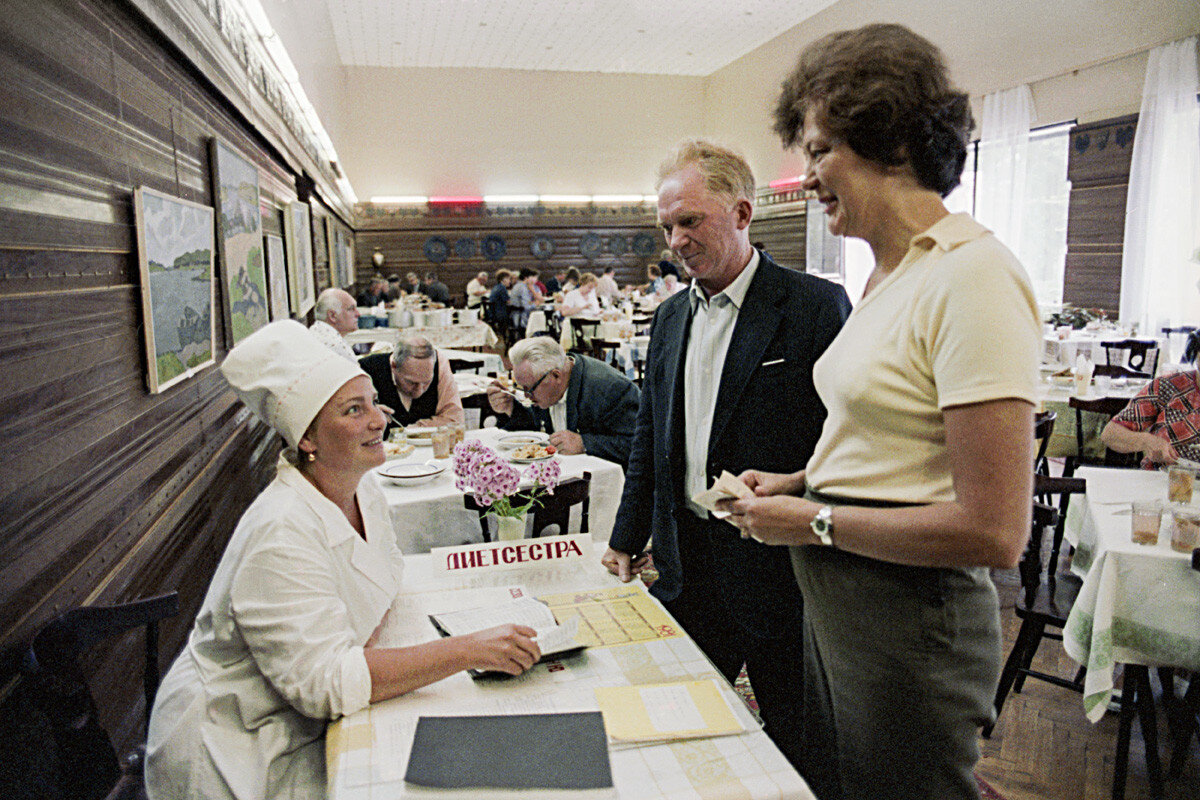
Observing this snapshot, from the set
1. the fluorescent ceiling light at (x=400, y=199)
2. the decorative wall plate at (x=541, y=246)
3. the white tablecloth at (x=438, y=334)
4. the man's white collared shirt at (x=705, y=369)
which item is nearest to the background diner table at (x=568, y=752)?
the man's white collared shirt at (x=705, y=369)

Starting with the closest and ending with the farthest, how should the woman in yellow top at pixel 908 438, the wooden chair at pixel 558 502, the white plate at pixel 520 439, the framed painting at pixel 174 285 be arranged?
the woman in yellow top at pixel 908 438
the framed painting at pixel 174 285
the wooden chair at pixel 558 502
the white plate at pixel 520 439

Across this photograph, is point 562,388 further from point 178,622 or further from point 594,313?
point 594,313

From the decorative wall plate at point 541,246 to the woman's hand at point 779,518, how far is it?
18.6m

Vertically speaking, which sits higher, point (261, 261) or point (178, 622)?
point (261, 261)

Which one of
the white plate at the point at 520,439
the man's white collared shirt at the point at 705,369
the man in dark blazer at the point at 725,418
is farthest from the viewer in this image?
the white plate at the point at 520,439

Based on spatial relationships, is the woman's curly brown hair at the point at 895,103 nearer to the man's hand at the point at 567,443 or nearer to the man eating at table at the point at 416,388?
the man's hand at the point at 567,443

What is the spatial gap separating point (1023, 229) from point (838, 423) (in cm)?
1059

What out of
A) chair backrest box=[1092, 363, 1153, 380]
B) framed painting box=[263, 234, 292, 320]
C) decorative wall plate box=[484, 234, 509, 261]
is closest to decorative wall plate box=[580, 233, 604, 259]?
decorative wall plate box=[484, 234, 509, 261]

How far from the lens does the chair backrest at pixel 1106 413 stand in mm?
3797

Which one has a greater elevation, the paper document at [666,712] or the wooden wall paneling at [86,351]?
the wooden wall paneling at [86,351]

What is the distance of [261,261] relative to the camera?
4.17m

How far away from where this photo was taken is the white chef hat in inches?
61.4

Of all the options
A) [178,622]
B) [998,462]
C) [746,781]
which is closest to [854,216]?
[998,462]

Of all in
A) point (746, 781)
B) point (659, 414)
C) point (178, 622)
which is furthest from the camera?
point (178, 622)
